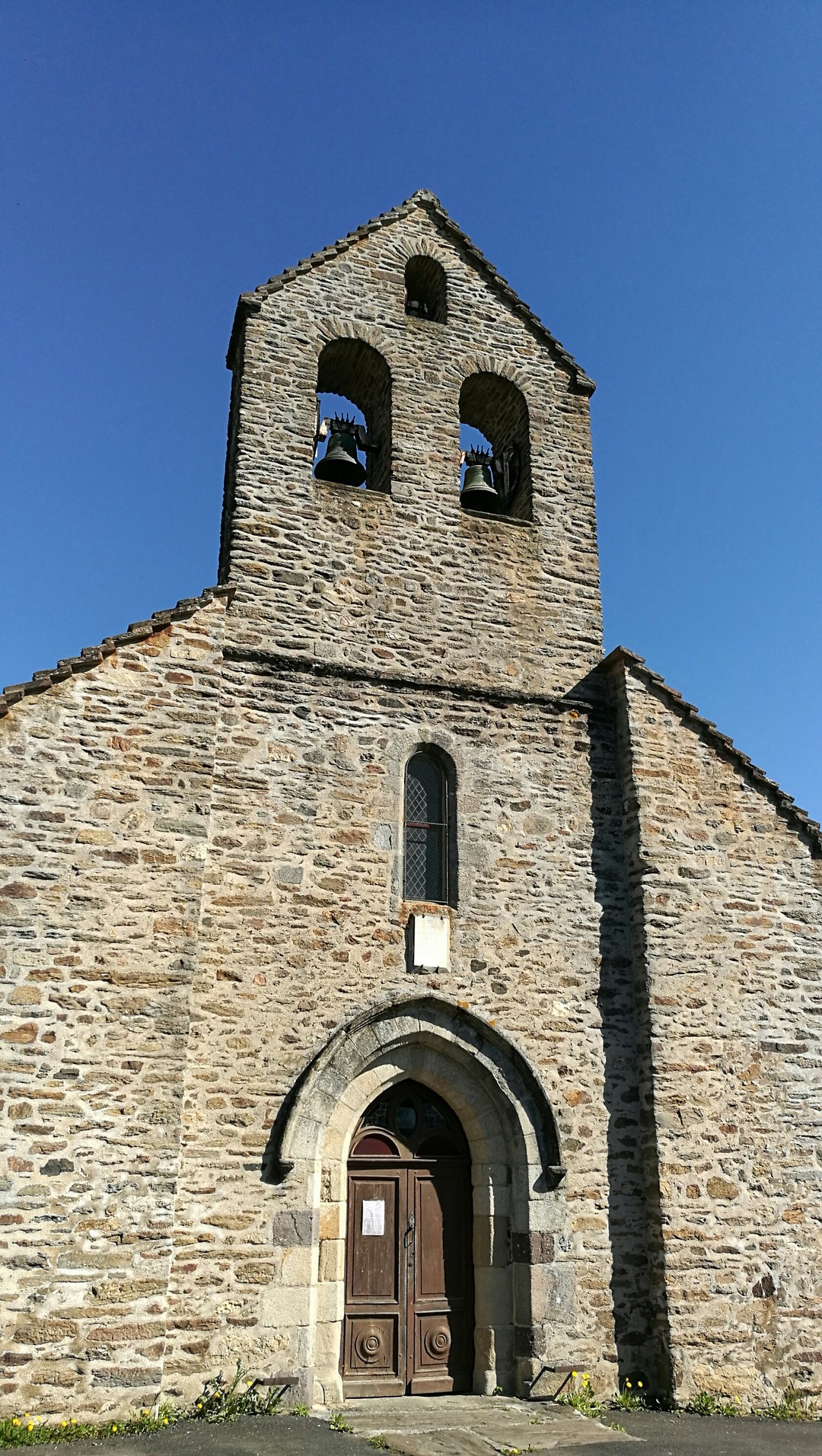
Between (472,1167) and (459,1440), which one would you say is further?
(472,1167)

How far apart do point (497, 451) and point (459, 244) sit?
250cm

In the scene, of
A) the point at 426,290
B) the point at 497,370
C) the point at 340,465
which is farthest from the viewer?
the point at 426,290

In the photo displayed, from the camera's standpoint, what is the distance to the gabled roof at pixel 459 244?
10703 millimetres

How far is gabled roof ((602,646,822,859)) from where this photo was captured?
9375 millimetres

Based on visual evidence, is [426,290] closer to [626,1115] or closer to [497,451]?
[497,451]

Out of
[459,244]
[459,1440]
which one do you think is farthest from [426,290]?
[459,1440]

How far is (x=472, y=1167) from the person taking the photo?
26.3ft

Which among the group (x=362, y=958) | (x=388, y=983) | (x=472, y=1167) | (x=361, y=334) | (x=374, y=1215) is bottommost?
(x=374, y=1215)

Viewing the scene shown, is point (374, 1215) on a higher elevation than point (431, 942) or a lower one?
lower

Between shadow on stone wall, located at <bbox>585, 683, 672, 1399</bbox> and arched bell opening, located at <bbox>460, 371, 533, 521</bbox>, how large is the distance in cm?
285

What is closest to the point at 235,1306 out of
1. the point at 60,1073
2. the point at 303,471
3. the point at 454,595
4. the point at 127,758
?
the point at 60,1073

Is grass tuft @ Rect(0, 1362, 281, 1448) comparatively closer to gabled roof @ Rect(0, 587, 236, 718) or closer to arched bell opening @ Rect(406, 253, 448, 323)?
gabled roof @ Rect(0, 587, 236, 718)

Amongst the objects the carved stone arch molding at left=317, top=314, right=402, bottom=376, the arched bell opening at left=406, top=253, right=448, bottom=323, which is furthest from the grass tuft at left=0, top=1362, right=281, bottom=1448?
the arched bell opening at left=406, top=253, right=448, bottom=323

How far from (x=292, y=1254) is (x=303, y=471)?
6608mm
